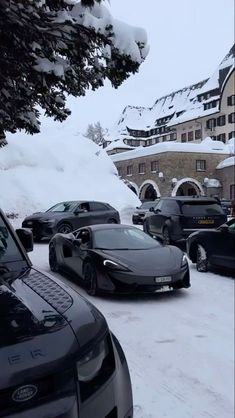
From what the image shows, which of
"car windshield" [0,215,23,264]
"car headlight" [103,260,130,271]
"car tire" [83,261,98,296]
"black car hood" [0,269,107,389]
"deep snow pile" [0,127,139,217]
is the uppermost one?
"deep snow pile" [0,127,139,217]

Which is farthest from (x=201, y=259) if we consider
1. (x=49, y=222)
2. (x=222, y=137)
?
(x=222, y=137)

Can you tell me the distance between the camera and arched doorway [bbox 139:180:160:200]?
164 feet

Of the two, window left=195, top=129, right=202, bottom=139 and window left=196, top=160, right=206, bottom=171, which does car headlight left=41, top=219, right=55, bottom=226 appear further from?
window left=195, top=129, right=202, bottom=139

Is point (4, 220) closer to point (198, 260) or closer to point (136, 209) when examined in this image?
point (198, 260)

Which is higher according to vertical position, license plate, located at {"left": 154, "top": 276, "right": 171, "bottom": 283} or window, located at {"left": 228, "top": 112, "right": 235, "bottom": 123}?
window, located at {"left": 228, "top": 112, "right": 235, "bottom": 123}

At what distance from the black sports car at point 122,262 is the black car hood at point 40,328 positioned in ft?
14.2

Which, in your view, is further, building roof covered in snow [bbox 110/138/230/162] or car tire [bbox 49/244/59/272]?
building roof covered in snow [bbox 110/138/230/162]

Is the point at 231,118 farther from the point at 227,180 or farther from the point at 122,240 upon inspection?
the point at 122,240

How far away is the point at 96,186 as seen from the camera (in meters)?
29.1

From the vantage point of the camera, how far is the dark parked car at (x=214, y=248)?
8.84 meters

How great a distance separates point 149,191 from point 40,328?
51.7m

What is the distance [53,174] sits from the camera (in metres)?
28.4

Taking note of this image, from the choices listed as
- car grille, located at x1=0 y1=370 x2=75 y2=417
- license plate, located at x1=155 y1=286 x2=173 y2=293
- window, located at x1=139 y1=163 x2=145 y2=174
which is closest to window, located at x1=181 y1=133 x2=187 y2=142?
window, located at x1=139 y1=163 x2=145 y2=174

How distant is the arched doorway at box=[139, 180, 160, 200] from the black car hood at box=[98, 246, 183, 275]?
42.0m
